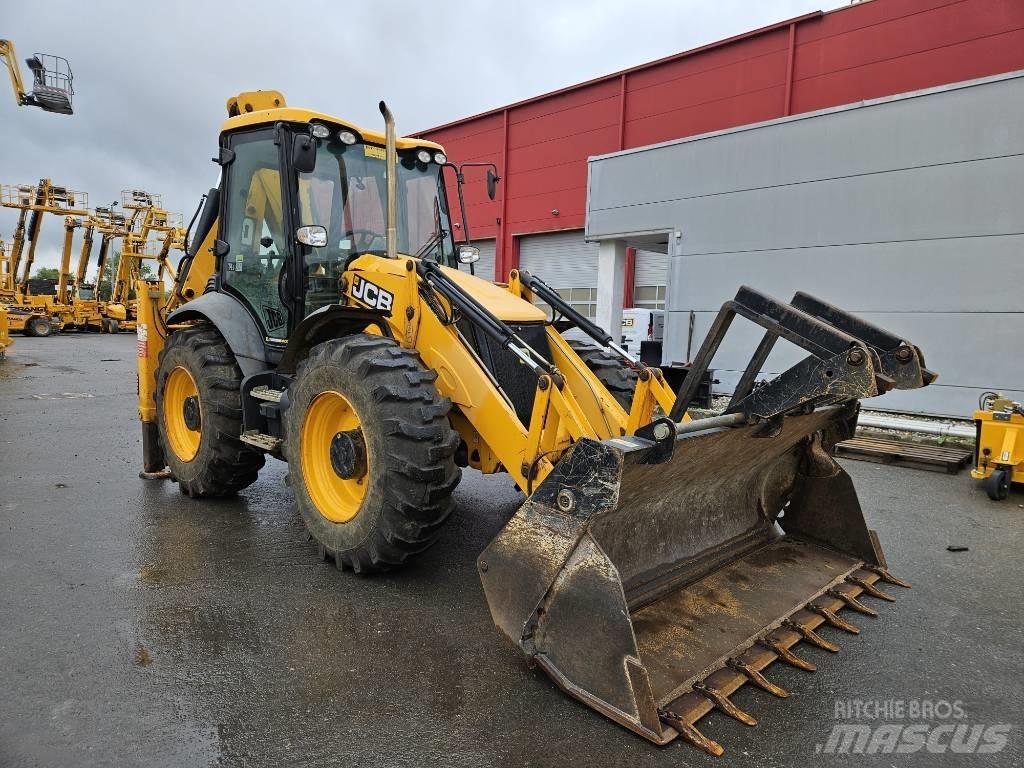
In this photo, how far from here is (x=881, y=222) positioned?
10.9 m

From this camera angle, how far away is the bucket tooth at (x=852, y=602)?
368 cm

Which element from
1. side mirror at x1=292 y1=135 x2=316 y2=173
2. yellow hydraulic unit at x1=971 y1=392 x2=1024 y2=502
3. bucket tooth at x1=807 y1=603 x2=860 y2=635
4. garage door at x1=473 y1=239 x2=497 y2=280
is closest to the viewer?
bucket tooth at x1=807 y1=603 x2=860 y2=635

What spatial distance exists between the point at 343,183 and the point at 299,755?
383 centimetres

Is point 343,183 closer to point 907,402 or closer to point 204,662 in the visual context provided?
point 204,662

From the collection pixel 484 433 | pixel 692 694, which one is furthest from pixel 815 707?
pixel 484 433

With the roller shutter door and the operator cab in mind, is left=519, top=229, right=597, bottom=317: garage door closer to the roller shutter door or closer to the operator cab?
the roller shutter door

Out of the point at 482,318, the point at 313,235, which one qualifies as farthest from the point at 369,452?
the point at 313,235

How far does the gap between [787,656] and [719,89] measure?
55.5 feet

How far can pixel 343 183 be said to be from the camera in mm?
5086

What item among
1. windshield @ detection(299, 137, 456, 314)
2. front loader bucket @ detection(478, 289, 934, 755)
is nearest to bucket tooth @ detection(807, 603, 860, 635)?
front loader bucket @ detection(478, 289, 934, 755)

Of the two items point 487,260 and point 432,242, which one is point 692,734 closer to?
point 432,242

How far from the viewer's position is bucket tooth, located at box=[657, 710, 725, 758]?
2.53 m

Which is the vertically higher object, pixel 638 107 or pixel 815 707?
pixel 638 107

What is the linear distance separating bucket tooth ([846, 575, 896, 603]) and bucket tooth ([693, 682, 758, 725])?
154cm
